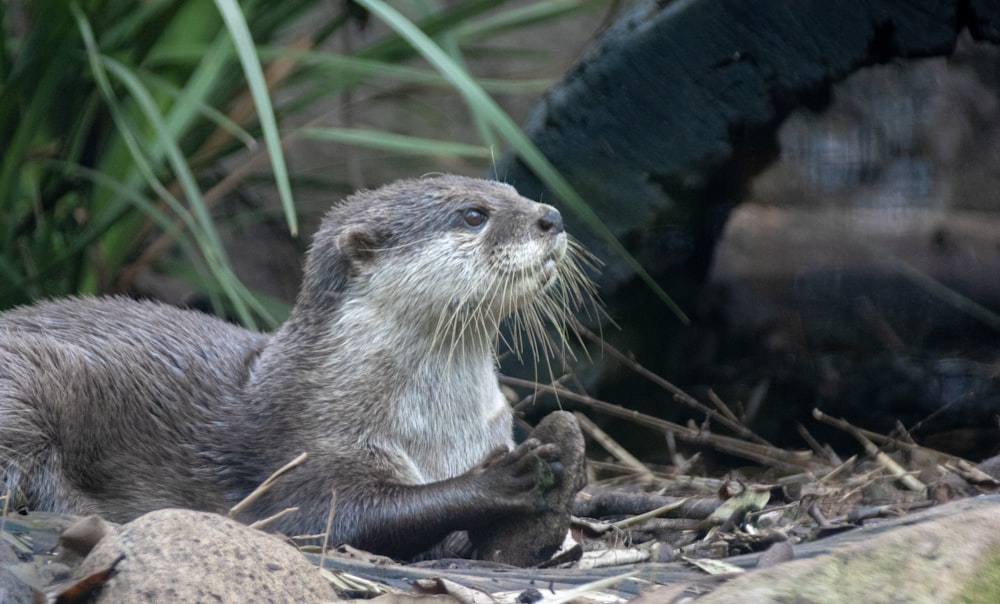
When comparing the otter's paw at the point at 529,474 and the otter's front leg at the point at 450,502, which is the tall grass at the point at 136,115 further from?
the otter's paw at the point at 529,474

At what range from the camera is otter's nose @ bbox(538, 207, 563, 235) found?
301cm

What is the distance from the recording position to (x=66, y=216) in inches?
185

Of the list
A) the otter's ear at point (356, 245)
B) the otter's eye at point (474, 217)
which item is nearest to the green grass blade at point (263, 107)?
the otter's ear at point (356, 245)

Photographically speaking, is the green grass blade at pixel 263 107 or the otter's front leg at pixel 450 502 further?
the green grass blade at pixel 263 107

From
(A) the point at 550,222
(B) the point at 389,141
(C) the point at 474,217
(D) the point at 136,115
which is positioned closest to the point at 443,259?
(C) the point at 474,217

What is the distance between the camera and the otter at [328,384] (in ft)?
9.61

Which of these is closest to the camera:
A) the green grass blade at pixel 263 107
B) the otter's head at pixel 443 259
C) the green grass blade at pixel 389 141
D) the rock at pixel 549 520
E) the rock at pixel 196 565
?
the rock at pixel 196 565

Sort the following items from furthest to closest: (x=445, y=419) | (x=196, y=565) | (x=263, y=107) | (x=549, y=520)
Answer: (x=445, y=419) → (x=263, y=107) → (x=549, y=520) → (x=196, y=565)

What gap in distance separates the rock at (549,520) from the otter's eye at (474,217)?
23.3 inches

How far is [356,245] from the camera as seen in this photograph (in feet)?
10.1

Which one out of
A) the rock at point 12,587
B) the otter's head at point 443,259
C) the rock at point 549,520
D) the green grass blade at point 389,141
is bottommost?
the rock at point 549,520

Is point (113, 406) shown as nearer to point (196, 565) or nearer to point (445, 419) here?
point (445, 419)

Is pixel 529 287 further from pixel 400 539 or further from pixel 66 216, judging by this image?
pixel 66 216

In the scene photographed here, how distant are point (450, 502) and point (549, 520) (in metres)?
0.22
